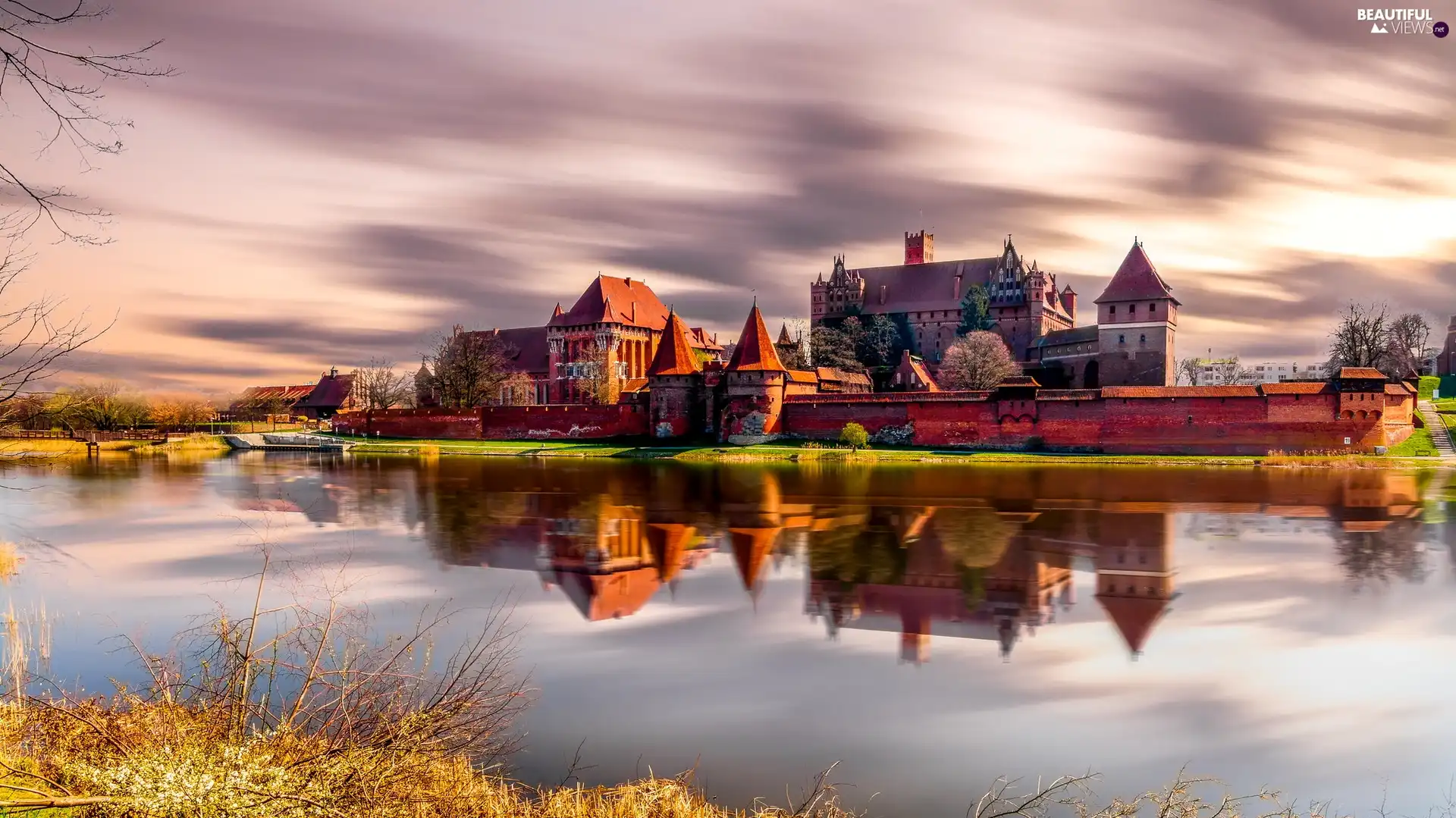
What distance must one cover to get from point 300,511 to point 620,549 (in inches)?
377

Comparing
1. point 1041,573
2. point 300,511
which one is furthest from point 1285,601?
point 300,511

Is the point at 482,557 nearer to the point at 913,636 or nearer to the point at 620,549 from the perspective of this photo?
the point at 620,549

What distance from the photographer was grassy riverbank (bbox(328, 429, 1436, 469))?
→ 30.2 metres

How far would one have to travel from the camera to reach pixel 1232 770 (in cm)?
571

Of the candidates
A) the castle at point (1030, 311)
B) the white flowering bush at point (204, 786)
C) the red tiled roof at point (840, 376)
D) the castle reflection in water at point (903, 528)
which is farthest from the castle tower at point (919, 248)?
the white flowering bush at point (204, 786)

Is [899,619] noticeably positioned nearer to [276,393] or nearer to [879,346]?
[879,346]

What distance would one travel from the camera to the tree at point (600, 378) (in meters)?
55.0

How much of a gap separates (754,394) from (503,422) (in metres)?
A: 16.5

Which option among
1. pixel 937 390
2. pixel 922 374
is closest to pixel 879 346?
pixel 922 374

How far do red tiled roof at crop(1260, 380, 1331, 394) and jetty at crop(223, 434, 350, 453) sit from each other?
44.3m

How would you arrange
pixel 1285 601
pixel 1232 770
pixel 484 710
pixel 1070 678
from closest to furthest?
1. pixel 1232 770
2. pixel 484 710
3. pixel 1070 678
4. pixel 1285 601

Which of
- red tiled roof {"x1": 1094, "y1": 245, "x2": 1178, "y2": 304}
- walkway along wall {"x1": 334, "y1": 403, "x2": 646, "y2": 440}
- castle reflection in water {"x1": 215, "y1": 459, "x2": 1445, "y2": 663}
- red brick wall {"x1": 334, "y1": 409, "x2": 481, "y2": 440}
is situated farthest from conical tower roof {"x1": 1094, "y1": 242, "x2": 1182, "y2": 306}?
red brick wall {"x1": 334, "y1": 409, "x2": 481, "y2": 440}

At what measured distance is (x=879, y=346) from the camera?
58875 mm

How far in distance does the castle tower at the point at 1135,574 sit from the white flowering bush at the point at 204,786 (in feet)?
24.1
